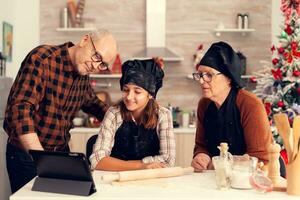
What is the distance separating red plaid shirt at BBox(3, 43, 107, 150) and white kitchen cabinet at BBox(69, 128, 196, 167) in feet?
7.29

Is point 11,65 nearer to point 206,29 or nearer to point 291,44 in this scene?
point 206,29

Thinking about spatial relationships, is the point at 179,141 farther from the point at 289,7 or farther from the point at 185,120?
the point at 289,7

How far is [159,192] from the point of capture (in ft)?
6.25

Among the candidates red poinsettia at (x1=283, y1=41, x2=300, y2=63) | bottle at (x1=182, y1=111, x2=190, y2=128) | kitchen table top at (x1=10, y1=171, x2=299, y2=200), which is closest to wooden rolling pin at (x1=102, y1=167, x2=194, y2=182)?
kitchen table top at (x1=10, y1=171, x2=299, y2=200)

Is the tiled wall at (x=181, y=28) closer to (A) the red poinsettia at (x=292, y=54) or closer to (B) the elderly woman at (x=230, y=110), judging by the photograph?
(A) the red poinsettia at (x=292, y=54)

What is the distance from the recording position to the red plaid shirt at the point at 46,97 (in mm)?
2359

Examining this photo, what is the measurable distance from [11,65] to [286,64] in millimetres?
2695

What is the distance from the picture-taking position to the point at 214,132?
263cm

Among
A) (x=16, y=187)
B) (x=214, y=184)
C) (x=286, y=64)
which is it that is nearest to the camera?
(x=214, y=184)

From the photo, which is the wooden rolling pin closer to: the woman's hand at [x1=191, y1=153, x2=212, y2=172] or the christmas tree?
the woman's hand at [x1=191, y1=153, x2=212, y2=172]

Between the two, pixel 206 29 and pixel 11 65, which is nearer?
pixel 11 65

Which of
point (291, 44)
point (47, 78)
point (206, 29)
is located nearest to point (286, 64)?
point (291, 44)

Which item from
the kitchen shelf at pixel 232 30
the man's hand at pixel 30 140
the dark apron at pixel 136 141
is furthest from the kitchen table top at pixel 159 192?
the kitchen shelf at pixel 232 30

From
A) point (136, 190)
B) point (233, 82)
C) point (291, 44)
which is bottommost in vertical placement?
point (136, 190)
